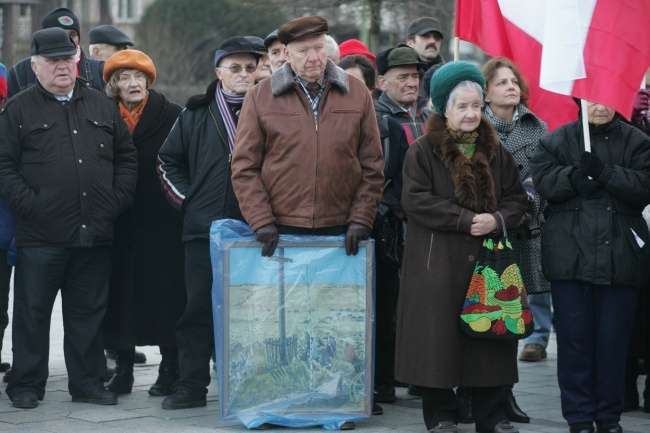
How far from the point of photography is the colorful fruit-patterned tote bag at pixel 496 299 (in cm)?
677

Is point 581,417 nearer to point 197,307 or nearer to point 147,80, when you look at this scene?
point 197,307

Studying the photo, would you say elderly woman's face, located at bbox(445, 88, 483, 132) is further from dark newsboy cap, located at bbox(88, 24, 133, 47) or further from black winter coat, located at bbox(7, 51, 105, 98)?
dark newsboy cap, located at bbox(88, 24, 133, 47)

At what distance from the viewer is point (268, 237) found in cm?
698

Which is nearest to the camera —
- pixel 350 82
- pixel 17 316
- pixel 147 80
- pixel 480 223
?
pixel 480 223

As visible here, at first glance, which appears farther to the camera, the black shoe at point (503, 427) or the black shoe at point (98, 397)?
the black shoe at point (98, 397)

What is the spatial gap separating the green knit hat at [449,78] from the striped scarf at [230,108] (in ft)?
4.29

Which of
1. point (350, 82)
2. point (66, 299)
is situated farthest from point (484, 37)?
point (66, 299)

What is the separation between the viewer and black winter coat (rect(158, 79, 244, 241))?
7.63 meters

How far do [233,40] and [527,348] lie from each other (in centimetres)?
360

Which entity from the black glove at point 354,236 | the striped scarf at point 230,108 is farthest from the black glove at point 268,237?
the striped scarf at point 230,108

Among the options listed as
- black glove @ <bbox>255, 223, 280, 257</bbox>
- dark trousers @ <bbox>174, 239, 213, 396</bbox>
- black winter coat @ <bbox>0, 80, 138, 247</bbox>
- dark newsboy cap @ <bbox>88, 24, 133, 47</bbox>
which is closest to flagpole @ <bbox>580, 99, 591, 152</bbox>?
black glove @ <bbox>255, 223, 280, 257</bbox>

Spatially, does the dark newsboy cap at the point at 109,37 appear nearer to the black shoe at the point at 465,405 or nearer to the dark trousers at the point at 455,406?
the black shoe at the point at 465,405

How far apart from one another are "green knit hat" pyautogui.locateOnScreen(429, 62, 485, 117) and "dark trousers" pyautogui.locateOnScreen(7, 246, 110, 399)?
239 cm

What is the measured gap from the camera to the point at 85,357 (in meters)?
8.00
